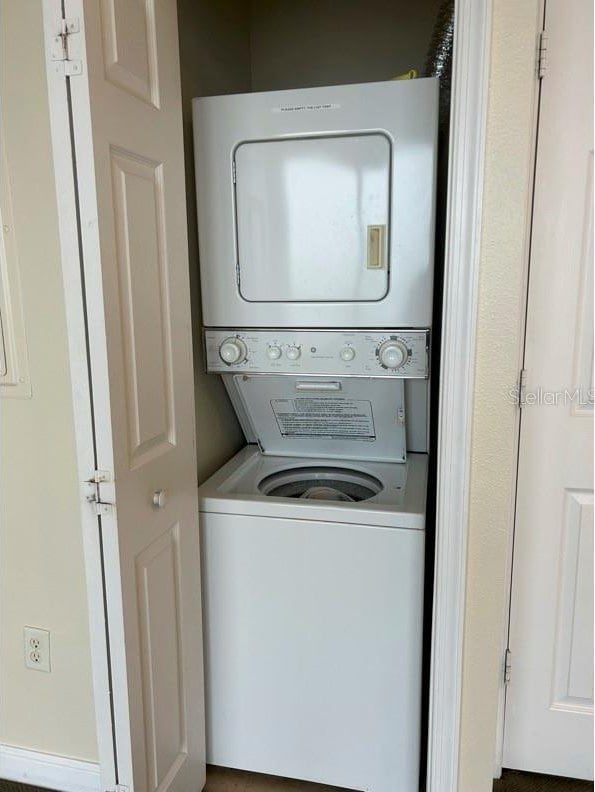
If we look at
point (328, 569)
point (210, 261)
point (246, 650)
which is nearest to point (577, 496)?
point (328, 569)

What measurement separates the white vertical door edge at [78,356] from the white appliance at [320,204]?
638 mm

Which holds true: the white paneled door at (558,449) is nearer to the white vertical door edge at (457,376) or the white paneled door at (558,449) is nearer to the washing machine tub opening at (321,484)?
the white vertical door edge at (457,376)

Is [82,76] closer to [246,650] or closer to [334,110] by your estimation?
[334,110]

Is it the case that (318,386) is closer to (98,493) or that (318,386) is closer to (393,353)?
(393,353)

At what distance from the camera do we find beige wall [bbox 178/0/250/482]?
1779 mm

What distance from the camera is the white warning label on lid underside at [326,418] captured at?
6.27ft

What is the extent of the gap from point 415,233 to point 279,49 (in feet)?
4.03

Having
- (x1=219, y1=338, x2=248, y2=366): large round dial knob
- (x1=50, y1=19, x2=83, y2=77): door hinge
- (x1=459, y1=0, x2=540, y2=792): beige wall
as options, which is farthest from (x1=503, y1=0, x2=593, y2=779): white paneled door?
(x1=50, y1=19, x2=83, y2=77): door hinge

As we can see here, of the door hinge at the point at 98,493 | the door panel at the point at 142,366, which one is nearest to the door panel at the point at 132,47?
the door panel at the point at 142,366

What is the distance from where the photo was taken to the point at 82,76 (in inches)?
42.8

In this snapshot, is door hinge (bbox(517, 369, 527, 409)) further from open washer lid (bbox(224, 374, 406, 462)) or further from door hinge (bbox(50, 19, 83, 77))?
door hinge (bbox(50, 19, 83, 77))

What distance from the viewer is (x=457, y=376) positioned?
1.32m

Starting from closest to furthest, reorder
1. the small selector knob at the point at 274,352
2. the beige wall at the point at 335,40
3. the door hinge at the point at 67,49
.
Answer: the door hinge at the point at 67,49, the small selector knob at the point at 274,352, the beige wall at the point at 335,40

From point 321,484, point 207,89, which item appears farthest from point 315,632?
point 207,89
